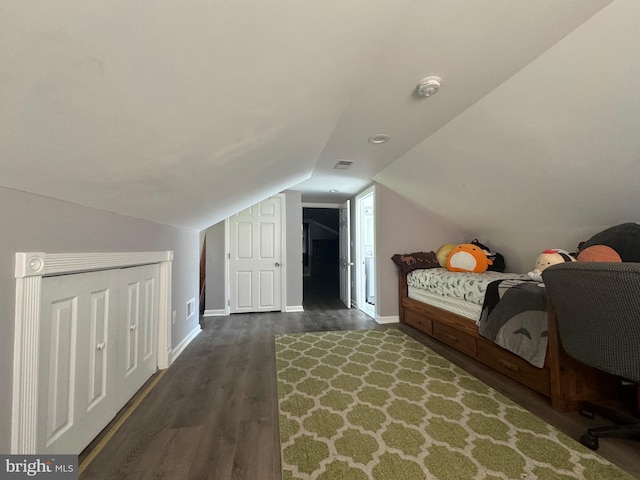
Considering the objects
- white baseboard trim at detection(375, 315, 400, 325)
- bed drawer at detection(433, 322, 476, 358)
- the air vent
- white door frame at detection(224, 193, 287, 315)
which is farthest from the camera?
white door frame at detection(224, 193, 287, 315)

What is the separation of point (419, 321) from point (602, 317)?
2199 millimetres

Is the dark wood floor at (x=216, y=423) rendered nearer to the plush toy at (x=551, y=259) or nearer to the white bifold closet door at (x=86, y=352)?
Result: the white bifold closet door at (x=86, y=352)

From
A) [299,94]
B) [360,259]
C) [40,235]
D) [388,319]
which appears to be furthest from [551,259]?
[40,235]

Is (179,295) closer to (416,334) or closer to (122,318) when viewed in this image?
(122,318)

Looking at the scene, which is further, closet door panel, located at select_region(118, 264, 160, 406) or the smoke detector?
closet door panel, located at select_region(118, 264, 160, 406)

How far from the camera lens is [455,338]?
2.66 metres

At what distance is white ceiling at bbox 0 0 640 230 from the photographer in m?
0.68

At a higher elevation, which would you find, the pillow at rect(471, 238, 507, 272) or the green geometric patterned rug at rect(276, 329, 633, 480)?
the pillow at rect(471, 238, 507, 272)

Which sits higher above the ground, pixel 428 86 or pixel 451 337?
pixel 428 86

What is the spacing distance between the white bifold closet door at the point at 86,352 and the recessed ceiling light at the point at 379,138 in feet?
7.12

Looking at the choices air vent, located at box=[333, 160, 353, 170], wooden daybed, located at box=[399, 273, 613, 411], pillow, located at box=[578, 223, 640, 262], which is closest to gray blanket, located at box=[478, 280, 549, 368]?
wooden daybed, located at box=[399, 273, 613, 411]

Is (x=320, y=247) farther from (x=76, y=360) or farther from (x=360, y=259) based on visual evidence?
(x=76, y=360)

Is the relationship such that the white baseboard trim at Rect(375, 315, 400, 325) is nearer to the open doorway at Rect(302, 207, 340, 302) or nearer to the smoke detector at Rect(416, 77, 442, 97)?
the smoke detector at Rect(416, 77, 442, 97)

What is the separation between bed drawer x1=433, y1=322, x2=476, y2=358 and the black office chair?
99 centimetres
